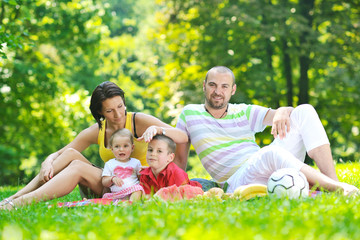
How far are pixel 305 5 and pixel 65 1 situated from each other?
759cm

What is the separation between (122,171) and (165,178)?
50cm

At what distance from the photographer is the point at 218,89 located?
5.03m

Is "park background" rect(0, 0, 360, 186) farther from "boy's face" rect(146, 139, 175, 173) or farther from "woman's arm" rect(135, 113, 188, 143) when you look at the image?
"boy's face" rect(146, 139, 175, 173)

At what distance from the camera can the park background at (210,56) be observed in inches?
523

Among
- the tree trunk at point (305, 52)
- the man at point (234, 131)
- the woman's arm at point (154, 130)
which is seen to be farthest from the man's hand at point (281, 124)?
the tree trunk at point (305, 52)

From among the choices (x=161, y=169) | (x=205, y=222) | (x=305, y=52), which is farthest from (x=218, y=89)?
(x=305, y=52)

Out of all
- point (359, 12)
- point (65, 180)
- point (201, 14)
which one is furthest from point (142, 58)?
point (65, 180)

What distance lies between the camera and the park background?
1329 cm

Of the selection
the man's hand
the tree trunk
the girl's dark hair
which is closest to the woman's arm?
the girl's dark hair

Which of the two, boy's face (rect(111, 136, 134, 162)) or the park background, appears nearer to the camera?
boy's face (rect(111, 136, 134, 162))

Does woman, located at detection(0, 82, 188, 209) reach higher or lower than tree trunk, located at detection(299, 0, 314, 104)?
lower

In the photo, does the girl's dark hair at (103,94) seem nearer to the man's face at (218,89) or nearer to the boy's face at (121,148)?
the boy's face at (121,148)

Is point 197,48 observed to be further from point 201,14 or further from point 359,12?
point 359,12

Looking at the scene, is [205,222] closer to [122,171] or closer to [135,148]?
[122,171]
